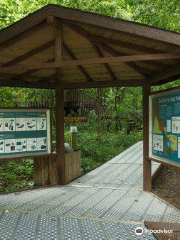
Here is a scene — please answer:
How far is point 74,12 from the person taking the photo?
13.0 ft

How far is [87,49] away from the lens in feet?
16.3

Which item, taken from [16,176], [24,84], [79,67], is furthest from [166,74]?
[16,176]

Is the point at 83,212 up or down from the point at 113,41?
down

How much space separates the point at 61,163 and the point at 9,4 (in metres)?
6.41

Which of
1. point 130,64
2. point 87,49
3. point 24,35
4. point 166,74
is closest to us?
point 24,35

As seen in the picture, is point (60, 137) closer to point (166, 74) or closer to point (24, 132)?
point (24, 132)

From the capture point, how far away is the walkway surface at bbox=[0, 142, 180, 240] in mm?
3463

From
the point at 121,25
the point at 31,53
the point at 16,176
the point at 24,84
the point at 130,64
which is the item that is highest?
the point at 121,25

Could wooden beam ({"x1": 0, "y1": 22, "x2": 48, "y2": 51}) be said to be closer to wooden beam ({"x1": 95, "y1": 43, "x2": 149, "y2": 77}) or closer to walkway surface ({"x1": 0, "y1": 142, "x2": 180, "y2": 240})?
wooden beam ({"x1": 95, "y1": 43, "x2": 149, "y2": 77})

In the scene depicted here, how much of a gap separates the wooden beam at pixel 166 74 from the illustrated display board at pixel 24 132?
2.52m

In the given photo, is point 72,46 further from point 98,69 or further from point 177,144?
point 177,144

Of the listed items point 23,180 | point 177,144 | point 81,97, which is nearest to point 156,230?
point 177,144

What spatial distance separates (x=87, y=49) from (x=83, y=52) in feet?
0.64

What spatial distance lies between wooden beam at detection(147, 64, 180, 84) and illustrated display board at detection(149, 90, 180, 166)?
32cm
